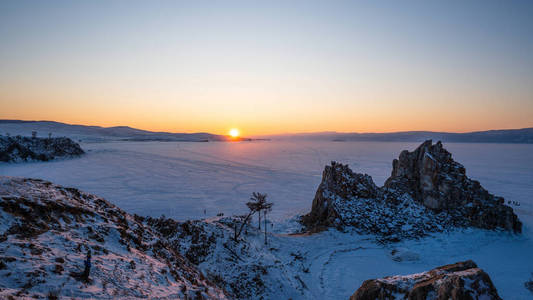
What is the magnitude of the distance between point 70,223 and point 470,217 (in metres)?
43.3

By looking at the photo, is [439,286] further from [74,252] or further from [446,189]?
[446,189]

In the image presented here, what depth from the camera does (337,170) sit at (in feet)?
128

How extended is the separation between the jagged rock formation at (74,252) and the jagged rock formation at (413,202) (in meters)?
25.5

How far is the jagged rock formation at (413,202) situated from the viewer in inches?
1293

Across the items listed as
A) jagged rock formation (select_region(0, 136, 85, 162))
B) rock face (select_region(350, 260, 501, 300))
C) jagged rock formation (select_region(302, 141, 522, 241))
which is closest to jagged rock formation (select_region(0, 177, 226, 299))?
rock face (select_region(350, 260, 501, 300))

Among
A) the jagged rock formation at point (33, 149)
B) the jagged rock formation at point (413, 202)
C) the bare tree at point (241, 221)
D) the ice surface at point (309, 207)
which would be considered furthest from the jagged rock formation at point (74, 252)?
the jagged rock formation at point (33, 149)

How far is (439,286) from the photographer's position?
Answer: 8.58 meters

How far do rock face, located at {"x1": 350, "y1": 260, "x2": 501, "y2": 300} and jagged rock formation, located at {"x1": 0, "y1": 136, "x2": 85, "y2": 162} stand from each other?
97024 mm

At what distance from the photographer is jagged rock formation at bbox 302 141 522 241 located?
32844 mm

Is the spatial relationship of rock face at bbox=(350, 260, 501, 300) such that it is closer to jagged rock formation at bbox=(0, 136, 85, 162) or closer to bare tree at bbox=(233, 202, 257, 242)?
bare tree at bbox=(233, 202, 257, 242)

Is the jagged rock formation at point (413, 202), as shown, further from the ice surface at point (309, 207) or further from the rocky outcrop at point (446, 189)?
the ice surface at point (309, 207)

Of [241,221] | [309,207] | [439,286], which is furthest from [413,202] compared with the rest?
[439,286]

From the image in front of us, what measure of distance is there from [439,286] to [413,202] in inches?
1281

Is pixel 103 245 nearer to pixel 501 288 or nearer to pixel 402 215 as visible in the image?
pixel 501 288
